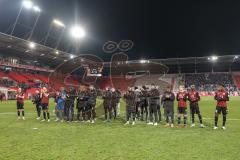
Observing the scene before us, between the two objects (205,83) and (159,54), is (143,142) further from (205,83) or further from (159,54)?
(205,83)

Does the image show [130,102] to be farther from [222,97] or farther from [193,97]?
[222,97]

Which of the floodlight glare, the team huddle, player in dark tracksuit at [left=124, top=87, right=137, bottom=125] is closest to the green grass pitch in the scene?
the team huddle

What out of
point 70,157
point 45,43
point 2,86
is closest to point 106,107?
point 70,157

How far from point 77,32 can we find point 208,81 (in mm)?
38191

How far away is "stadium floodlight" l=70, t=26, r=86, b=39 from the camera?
5875 centimetres

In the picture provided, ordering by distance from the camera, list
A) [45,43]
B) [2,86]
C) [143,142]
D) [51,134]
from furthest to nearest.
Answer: [45,43]
[2,86]
[51,134]
[143,142]

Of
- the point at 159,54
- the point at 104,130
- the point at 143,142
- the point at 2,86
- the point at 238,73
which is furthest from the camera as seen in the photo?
the point at 238,73

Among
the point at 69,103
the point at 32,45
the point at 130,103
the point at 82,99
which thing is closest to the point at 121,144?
the point at 130,103

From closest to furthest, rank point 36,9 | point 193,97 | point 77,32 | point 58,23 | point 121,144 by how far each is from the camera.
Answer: point 121,144 < point 193,97 < point 36,9 < point 77,32 < point 58,23

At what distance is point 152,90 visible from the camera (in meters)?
16.8

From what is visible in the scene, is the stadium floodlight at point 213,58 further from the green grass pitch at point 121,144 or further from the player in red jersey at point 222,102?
the green grass pitch at point 121,144

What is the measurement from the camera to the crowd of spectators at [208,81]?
7100cm

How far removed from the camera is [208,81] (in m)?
74.3

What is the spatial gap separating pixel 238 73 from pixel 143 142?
243 feet
